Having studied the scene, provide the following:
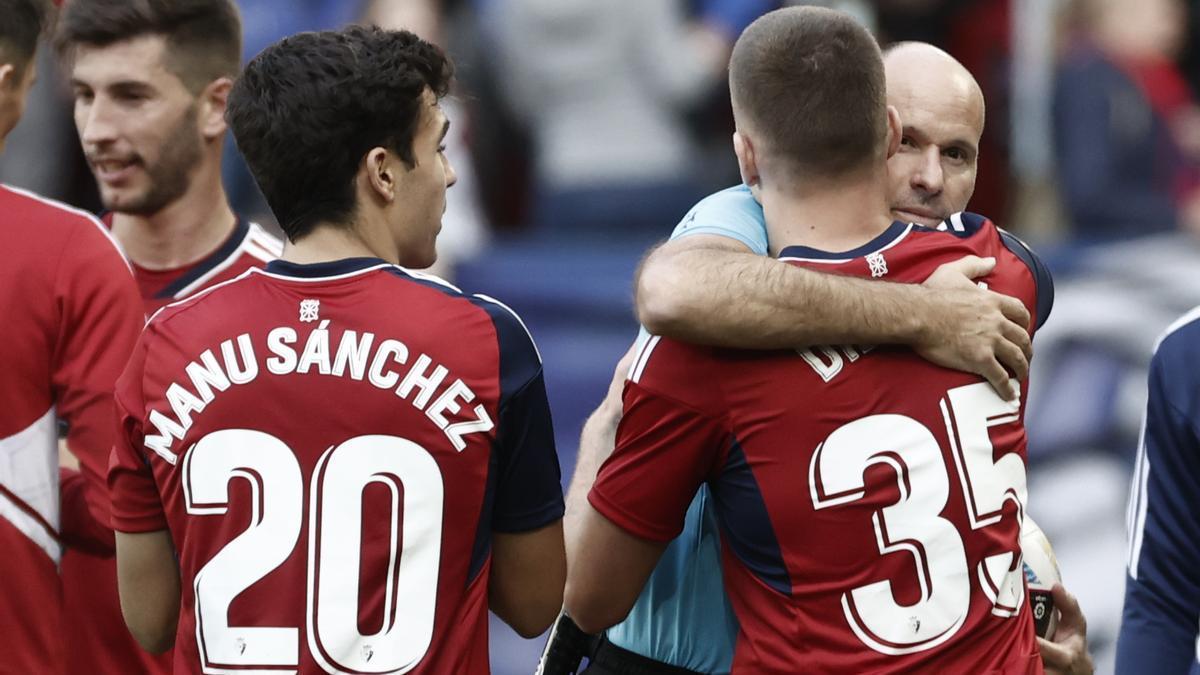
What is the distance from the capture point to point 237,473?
2549 mm

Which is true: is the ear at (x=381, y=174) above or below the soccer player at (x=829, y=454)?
above

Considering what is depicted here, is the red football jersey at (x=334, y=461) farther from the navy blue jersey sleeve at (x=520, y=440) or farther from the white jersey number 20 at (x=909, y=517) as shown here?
the white jersey number 20 at (x=909, y=517)

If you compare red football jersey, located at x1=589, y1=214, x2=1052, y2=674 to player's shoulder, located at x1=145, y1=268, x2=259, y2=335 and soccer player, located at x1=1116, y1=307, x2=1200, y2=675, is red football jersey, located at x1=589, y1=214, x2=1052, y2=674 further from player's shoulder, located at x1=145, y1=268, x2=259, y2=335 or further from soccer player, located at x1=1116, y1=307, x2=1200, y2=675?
player's shoulder, located at x1=145, y1=268, x2=259, y2=335

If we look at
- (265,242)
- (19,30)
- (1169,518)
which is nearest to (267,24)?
(265,242)

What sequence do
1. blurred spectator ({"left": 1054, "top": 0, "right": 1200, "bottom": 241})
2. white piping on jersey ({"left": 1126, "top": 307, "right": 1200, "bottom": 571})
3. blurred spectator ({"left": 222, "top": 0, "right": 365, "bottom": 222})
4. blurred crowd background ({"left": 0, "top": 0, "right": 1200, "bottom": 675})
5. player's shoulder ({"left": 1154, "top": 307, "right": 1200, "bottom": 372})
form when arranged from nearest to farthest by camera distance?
1. player's shoulder ({"left": 1154, "top": 307, "right": 1200, "bottom": 372})
2. white piping on jersey ({"left": 1126, "top": 307, "right": 1200, "bottom": 571})
3. blurred crowd background ({"left": 0, "top": 0, "right": 1200, "bottom": 675})
4. blurred spectator ({"left": 1054, "top": 0, "right": 1200, "bottom": 241})
5. blurred spectator ({"left": 222, "top": 0, "right": 365, "bottom": 222})

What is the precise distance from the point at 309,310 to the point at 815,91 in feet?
2.95

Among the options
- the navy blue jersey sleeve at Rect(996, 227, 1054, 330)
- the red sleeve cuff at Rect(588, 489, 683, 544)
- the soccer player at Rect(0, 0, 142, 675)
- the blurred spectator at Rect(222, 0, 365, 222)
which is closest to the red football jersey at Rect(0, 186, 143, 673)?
the soccer player at Rect(0, 0, 142, 675)

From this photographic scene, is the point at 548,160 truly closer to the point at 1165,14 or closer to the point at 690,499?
the point at 1165,14

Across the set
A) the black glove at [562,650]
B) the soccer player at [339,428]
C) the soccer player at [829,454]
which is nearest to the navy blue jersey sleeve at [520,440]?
the soccer player at [339,428]

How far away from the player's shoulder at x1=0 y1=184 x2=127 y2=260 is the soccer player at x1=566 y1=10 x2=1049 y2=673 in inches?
44.4

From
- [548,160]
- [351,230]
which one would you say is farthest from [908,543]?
[548,160]

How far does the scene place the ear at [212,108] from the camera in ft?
13.1

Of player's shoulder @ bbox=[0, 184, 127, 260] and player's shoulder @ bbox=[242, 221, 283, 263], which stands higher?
player's shoulder @ bbox=[0, 184, 127, 260]

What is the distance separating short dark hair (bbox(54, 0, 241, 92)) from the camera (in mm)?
3896
